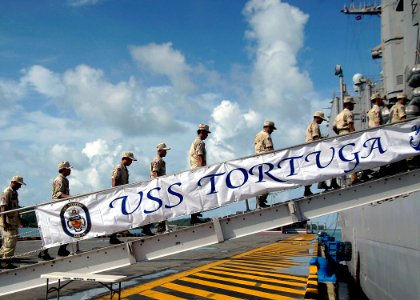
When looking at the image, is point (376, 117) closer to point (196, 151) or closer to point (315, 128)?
point (315, 128)

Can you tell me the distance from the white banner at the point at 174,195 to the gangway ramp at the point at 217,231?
0.31 metres

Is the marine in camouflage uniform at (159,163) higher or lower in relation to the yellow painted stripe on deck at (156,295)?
higher

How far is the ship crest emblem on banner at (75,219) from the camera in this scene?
7.25 metres

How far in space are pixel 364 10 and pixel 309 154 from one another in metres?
27.6

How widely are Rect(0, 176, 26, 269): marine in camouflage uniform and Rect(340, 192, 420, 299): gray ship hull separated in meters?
7.18

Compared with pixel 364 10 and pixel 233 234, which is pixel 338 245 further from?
pixel 364 10

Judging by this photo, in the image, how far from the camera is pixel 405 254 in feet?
26.7

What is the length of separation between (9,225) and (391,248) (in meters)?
7.89

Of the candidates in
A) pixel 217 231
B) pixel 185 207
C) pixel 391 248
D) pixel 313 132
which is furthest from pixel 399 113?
pixel 185 207

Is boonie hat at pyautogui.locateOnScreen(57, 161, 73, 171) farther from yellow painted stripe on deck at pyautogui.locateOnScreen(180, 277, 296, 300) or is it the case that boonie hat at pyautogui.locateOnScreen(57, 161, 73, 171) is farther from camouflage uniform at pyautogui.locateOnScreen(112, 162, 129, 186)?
yellow painted stripe on deck at pyautogui.locateOnScreen(180, 277, 296, 300)

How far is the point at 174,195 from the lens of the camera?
7.28 meters

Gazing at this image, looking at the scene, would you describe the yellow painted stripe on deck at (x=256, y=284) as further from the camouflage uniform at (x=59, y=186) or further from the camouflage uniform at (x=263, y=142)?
the camouflage uniform at (x=59, y=186)

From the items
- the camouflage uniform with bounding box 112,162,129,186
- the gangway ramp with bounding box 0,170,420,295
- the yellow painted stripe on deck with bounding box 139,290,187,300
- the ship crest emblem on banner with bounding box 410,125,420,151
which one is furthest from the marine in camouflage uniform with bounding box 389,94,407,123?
the yellow painted stripe on deck with bounding box 139,290,187,300

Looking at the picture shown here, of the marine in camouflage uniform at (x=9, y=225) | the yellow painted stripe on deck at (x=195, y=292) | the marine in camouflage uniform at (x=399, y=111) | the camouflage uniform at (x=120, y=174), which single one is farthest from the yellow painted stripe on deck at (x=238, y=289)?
the marine in camouflage uniform at (x=9, y=225)
